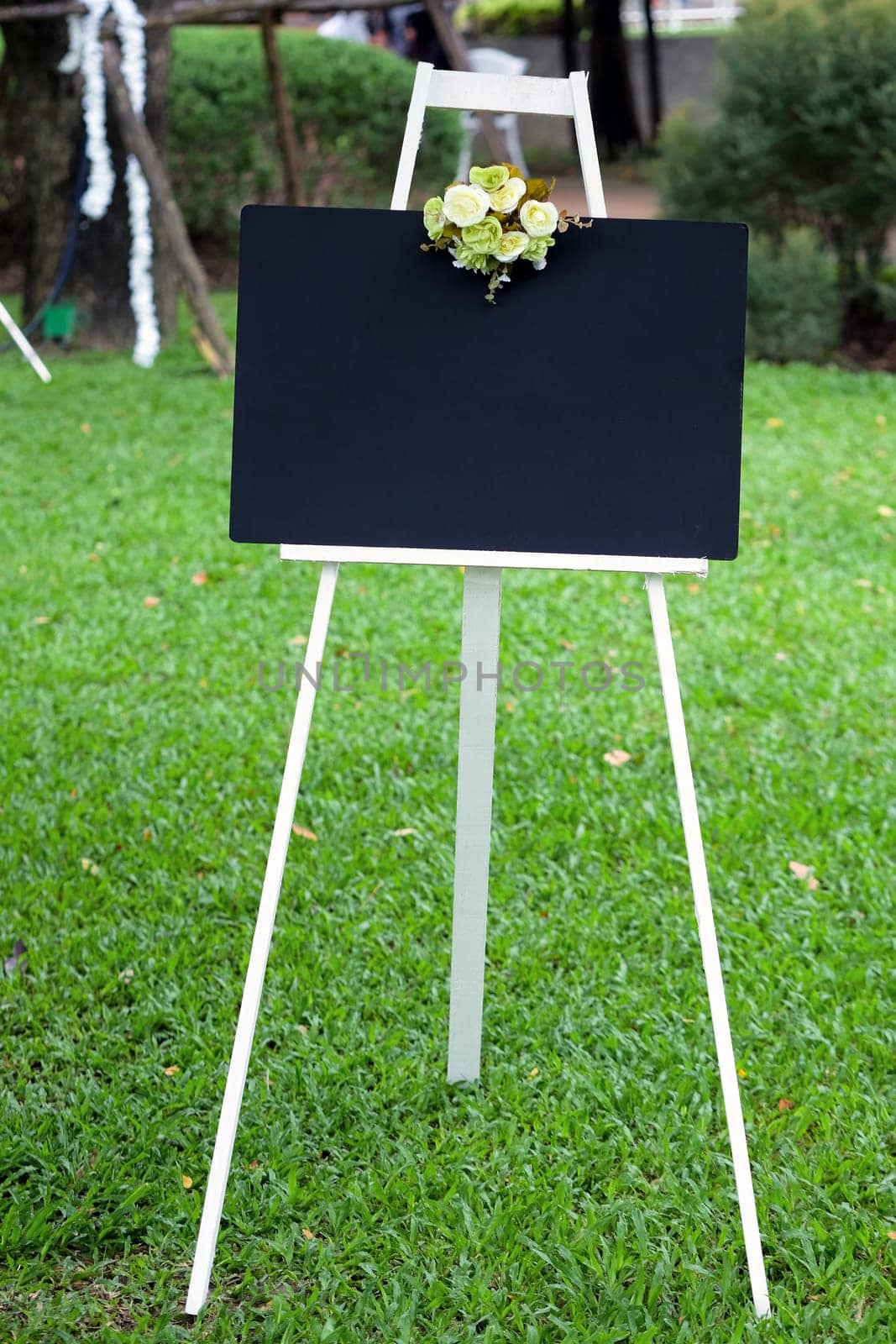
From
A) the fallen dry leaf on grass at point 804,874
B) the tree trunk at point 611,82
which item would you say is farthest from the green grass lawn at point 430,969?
the tree trunk at point 611,82

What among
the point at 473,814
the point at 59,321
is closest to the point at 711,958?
the point at 473,814

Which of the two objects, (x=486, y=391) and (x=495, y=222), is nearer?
(x=495, y=222)

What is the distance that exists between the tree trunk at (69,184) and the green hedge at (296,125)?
2.42m

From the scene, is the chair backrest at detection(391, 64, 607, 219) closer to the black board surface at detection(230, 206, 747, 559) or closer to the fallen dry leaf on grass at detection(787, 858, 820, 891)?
the black board surface at detection(230, 206, 747, 559)

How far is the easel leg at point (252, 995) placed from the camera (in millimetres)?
1938

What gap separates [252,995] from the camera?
1.95 meters

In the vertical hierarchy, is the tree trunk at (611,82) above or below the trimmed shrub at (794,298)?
below

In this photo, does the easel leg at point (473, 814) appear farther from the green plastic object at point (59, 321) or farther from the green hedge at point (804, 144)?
the green plastic object at point (59, 321)

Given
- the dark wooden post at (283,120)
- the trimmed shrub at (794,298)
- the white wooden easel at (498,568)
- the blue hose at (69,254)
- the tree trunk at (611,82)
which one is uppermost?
the white wooden easel at (498,568)

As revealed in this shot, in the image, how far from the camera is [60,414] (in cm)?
686

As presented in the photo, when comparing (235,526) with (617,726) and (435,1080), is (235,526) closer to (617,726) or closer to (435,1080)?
(435,1080)

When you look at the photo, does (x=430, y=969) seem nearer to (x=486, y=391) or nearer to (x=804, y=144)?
(x=486, y=391)

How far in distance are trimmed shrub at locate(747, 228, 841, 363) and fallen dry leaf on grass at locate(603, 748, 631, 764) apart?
5156 millimetres

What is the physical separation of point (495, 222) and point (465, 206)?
0.05 metres
